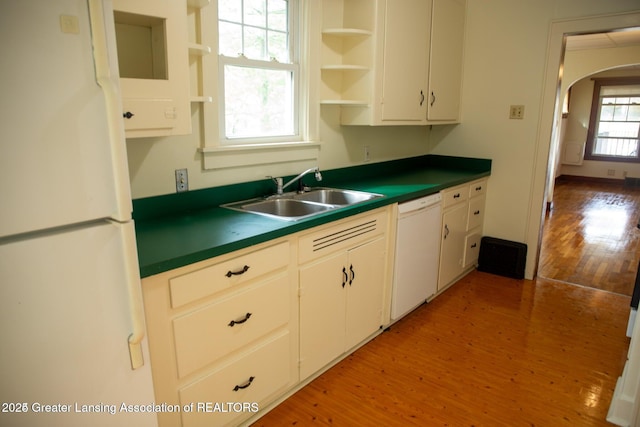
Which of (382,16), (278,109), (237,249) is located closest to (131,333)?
(237,249)

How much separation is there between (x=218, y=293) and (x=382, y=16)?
205cm

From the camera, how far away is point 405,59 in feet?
10.0

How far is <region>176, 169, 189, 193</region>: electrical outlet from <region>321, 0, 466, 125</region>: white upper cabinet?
3.58ft

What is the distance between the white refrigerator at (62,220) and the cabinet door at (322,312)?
101 cm

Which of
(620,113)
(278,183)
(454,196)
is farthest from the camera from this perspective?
(620,113)

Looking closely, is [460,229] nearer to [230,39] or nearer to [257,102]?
[257,102]

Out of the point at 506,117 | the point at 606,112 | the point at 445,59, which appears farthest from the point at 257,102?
the point at 606,112

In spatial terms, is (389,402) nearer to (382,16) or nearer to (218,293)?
(218,293)

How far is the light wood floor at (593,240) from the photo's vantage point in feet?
12.8

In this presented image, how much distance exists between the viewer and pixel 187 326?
1.61m

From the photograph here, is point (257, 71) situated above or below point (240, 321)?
above

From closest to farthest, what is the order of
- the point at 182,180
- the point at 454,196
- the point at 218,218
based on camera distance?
the point at 218,218 < the point at 182,180 < the point at 454,196

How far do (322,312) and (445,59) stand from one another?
7.76 ft

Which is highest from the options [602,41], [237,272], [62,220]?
[602,41]
